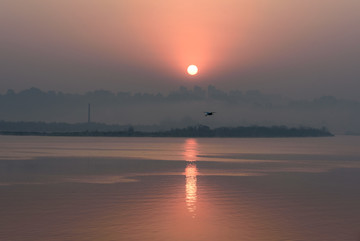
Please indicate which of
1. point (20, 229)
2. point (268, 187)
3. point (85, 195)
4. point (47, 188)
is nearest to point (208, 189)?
point (268, 187)

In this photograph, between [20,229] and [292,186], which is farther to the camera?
[292,186]

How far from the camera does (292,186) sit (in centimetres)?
5306

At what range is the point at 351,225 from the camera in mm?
30953

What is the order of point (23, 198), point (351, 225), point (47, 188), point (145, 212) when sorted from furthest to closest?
point (47, 188) < point (23, 198) < point (145, 212) < point (351, 225)

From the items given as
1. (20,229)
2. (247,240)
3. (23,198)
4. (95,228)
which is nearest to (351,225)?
(247,240)

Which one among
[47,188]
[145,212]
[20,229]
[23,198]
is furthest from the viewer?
[47,188]

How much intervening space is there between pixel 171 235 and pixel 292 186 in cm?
2813

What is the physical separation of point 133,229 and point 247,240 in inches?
257

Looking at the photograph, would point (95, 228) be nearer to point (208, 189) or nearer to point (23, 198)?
point (23, 198)

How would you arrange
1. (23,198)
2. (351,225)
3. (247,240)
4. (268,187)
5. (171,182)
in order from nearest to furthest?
(247,240)
(351,225)
(23,198)
(268,187)
(171,182)

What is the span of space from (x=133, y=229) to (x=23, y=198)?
15.9 m

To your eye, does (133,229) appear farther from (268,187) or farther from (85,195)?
(268,187)

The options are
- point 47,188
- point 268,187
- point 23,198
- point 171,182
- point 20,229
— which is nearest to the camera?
point 20,229

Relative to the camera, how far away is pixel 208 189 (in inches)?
1951
